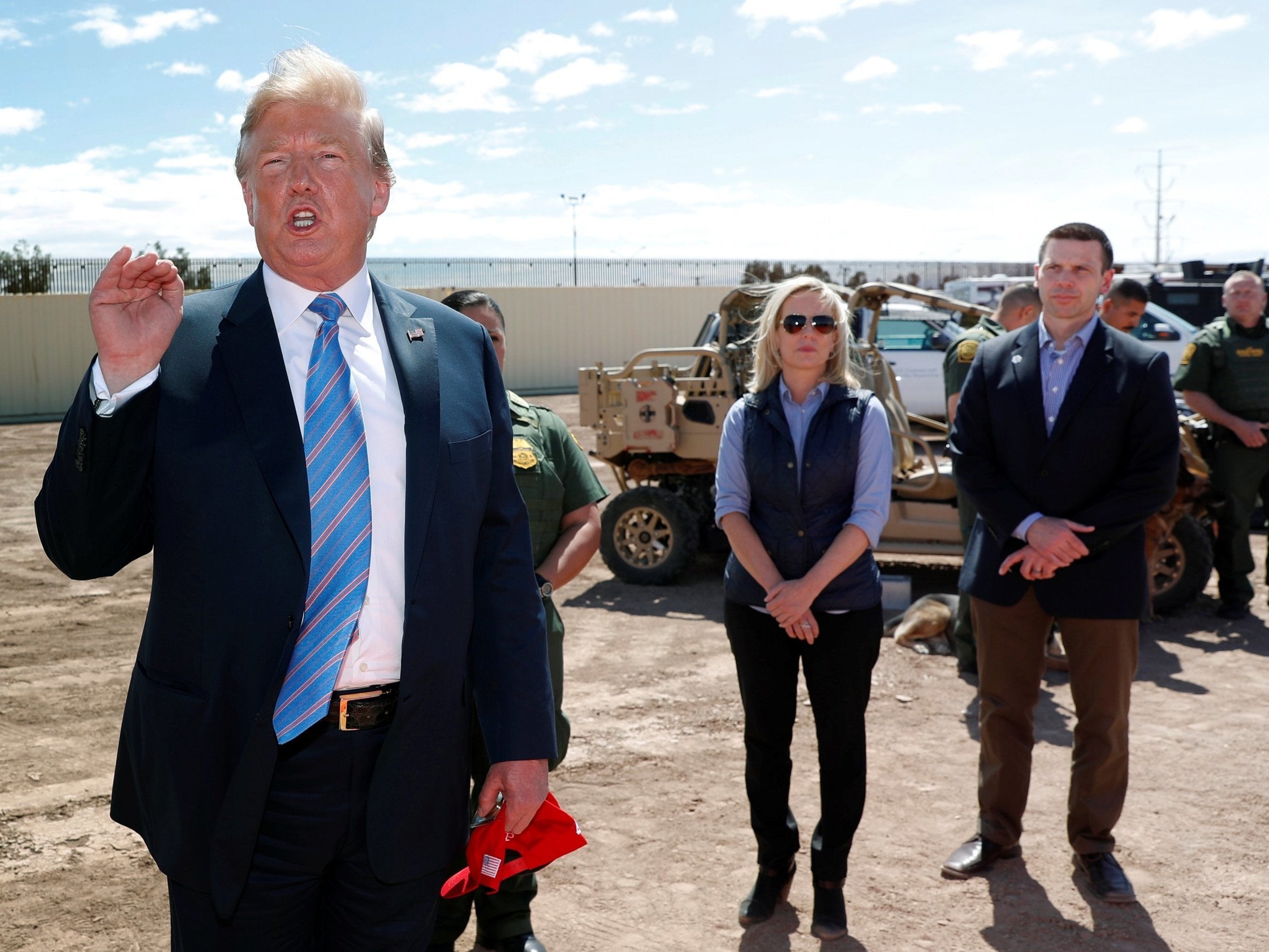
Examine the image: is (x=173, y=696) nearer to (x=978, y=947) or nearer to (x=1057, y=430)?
(x=978, y=947)

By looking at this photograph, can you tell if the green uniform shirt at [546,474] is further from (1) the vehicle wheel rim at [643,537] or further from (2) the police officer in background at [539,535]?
(1) the vehicle wheel rim at [643,537]

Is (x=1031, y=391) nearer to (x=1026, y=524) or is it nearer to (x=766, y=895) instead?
(x=1026, y=524)

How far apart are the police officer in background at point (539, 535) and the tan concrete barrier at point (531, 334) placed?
2154 centimetres

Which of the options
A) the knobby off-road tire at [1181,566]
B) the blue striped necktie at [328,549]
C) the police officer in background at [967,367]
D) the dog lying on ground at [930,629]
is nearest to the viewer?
the blue striped necktie at [328,549]

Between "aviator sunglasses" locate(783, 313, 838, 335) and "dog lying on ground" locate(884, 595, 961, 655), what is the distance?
3.52m

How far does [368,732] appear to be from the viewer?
1.93 metres

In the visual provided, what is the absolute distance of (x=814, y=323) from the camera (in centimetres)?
354

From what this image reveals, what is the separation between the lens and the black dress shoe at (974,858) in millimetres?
3896

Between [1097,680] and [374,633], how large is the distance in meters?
2.65

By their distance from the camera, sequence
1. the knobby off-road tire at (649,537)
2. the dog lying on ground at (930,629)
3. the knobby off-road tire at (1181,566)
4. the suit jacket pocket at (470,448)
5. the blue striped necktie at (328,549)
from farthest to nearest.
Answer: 1. the knobby off-road tire at (649,537)
2. the knobby off-road tire at (1181,566)
3. the dog lying on ground at (930,629)
4. the suit jacket pocket at (470,448)
5. the blue striped necktie at (328,549)

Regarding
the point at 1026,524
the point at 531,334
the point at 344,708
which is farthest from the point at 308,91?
the point at 531,334

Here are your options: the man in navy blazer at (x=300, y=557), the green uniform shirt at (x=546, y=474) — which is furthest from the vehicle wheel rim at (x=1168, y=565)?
the man in navy blazer at (x=300, y=557)

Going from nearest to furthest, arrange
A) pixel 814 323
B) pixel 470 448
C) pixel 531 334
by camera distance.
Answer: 1. pixel 470 448
2. pixel 814 323
3. pixel 531 334

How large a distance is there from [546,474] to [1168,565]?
17.6 feet
